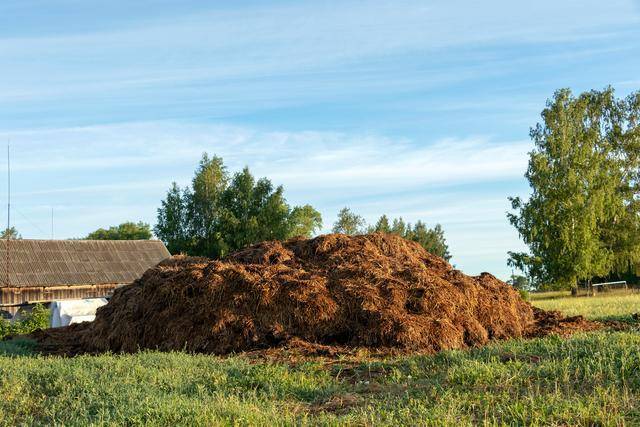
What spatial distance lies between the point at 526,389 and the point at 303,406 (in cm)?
225

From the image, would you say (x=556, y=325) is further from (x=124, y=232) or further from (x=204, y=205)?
(x=124, y=232)

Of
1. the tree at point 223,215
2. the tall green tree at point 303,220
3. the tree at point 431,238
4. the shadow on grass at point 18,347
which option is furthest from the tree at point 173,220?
the shadow on grass at point 18,347

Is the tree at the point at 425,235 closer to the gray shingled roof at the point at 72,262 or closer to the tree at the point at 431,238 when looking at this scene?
the tree at the point at 431,238

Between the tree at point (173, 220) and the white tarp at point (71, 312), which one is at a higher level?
the tree at point (173, 220)

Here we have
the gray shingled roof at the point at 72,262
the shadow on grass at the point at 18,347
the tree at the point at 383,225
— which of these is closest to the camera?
the shadow on grass at the point at 18,347

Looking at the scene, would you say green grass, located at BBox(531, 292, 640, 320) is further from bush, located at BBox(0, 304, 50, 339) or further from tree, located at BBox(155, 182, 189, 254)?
tree, located at BBox(155, 182, 189, 254)

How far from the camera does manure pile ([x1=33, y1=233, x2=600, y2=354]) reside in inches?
399

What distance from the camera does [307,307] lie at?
1023 centimetres

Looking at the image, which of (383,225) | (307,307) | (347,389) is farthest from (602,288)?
(347,389)

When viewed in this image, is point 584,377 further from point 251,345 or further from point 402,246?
point 402,246

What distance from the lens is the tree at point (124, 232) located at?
6345 cm

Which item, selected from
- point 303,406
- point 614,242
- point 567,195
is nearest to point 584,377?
point 303,406

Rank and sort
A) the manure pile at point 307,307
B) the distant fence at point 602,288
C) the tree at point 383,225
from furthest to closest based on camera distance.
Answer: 1. the tree at point 383,225
2. the distant fence at point 602,288
3. the manure pile at point 307,307

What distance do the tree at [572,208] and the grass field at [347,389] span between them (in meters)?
27.3
